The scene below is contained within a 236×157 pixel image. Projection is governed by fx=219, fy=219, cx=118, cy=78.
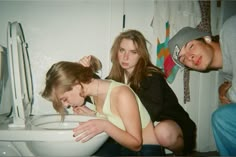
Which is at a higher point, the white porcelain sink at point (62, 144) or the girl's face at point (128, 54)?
the girl's face at point (128, 54)

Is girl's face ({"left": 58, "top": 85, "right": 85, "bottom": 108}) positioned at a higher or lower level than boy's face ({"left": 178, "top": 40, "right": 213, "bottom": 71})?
lower

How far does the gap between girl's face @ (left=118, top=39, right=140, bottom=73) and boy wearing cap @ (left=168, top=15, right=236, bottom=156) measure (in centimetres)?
21

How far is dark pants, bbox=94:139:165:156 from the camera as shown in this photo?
1029 millimetres

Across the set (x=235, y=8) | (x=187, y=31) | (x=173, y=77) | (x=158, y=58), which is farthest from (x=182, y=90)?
(x=235, y=8)

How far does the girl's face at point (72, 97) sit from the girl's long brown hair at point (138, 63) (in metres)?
0.35

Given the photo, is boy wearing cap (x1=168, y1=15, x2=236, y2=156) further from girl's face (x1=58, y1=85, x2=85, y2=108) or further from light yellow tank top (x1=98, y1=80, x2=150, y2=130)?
girl's face (x1=58, y1=85, x2=85, y2=108)

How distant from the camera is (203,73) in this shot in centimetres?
146

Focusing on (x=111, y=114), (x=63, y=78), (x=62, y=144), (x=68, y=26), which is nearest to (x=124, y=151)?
(x=111, y=114)

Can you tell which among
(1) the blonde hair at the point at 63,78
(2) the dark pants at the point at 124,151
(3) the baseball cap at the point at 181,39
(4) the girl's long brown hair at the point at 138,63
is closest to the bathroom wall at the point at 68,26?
(4) the girl's long brown hair at the point at 138,63

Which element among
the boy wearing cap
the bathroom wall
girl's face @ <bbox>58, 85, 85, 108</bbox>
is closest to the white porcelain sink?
girl's face @ <bbox>58, 85, 85, 108</bbox>

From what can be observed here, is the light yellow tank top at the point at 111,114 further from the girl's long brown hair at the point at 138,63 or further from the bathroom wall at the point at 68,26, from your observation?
the bathroom wall at the point at 68,26

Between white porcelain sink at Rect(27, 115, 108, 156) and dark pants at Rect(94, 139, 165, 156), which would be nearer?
white porcelain sink at Rect(27, 115, 108, 156)

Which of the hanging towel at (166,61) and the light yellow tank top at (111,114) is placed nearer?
the light yellow tank top at (111,114)

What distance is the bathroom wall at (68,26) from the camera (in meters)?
1.28
